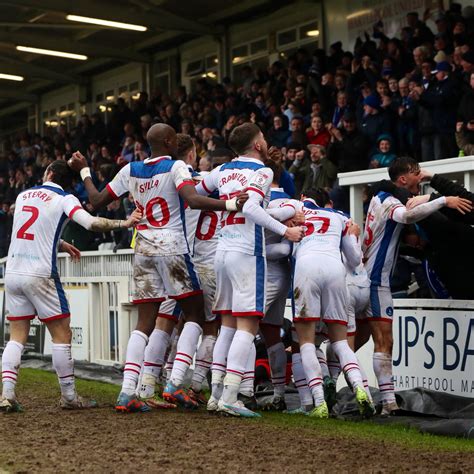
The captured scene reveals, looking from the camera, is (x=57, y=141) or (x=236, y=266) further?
(x=57, y=141)

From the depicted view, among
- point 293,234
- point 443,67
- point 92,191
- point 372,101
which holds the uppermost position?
point 443,67

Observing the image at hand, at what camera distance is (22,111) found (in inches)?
1575

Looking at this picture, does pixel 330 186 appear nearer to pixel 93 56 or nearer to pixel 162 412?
pixel 162 412

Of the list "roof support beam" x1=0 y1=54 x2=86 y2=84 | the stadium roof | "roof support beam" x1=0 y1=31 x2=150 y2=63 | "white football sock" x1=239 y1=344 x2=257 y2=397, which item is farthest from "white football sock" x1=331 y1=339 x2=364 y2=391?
"roof support beam" x1=0 y1=54 x2=86 y2=84

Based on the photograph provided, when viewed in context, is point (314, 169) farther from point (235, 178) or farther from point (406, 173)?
point (235, 178)

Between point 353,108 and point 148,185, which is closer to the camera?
point 148,185

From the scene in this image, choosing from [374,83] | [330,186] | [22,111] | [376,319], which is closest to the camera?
[376,319]

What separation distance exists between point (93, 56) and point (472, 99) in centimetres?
1750

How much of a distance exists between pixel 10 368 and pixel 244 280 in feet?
7.12

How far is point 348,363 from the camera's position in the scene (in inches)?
313

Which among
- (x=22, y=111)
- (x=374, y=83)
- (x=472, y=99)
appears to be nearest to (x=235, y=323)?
(x=472, y=99)

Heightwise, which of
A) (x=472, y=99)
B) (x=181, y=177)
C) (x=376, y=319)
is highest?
(x=472, y=99)

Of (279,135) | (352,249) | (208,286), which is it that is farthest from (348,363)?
(279,135)

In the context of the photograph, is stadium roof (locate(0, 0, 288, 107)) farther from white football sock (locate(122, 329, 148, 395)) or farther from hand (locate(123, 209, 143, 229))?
white football sock (locate(122, 329, 148, 395))
